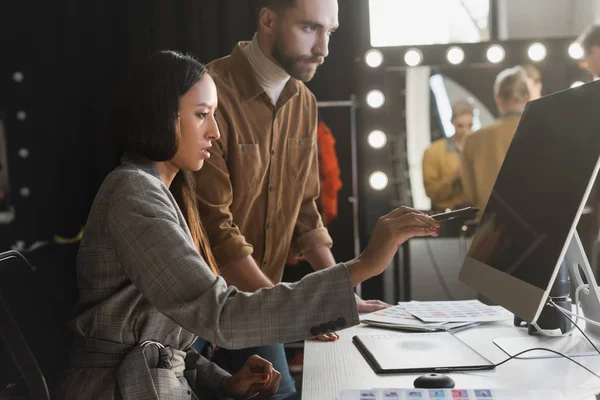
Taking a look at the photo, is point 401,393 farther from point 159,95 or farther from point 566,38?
point 566,38

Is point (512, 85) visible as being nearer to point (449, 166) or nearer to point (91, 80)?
point (449, 166)

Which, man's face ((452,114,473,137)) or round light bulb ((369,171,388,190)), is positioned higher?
man's face ((452,114,473,137))

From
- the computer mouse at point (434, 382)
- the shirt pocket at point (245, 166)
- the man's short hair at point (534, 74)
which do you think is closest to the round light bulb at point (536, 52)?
the man's short hair at point (534, 74)

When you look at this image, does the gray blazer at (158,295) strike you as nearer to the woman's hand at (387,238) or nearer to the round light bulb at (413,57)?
the woman's hand at (387,238)

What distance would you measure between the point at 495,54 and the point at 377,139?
1.99 feet

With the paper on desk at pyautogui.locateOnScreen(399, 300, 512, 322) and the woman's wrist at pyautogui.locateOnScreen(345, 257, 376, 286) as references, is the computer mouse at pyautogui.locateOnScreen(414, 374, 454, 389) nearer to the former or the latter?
the woman's wrist at pyautogui.locateOnScreen(345, 257, 376, 286)

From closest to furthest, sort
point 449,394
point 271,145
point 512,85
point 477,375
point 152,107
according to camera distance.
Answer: point 449,394 < point 477,375 < point 152,107 < point 271,145 < point 512,85

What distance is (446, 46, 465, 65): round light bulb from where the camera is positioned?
113 inches

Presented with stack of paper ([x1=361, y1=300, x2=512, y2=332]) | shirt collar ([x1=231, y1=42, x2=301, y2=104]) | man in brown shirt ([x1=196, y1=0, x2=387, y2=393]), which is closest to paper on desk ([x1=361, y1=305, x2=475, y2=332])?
stack of paper ([x1=361, y1=300, x2=512, y2=332])

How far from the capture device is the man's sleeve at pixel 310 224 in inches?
75.2

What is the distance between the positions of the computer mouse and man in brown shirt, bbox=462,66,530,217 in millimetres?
1963

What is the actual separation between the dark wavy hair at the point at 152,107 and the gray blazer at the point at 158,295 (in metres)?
0.08

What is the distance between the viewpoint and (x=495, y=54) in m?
2.86

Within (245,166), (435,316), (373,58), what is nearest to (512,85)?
(373,58)
